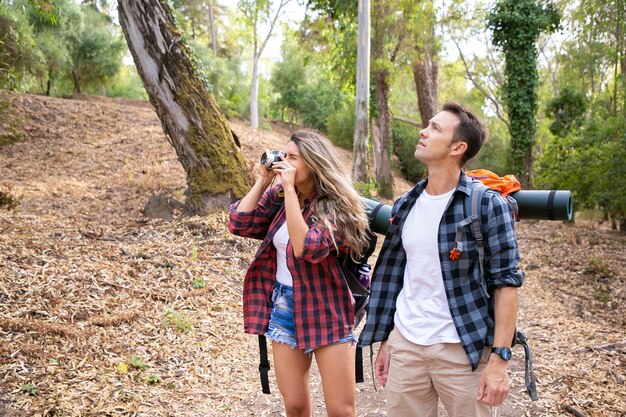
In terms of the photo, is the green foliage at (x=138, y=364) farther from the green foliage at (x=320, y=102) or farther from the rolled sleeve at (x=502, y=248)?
the green foliage at (x=320, y=102)

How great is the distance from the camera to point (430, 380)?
2.28 meters

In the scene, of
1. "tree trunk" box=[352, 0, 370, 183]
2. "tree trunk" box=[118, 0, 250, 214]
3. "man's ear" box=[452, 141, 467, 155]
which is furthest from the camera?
"tree trunk" box=[352, 0, 370, 183]

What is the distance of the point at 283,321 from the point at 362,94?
10.3 m

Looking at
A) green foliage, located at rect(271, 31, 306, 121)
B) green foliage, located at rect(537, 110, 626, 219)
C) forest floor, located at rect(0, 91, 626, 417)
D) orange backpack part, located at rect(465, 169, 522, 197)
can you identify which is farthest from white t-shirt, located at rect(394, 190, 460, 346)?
green foliage, located at rect(271, 31, 306, 121)

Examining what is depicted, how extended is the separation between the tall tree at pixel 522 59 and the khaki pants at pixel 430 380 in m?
14.3

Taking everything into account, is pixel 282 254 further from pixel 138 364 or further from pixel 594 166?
pixel 594 166

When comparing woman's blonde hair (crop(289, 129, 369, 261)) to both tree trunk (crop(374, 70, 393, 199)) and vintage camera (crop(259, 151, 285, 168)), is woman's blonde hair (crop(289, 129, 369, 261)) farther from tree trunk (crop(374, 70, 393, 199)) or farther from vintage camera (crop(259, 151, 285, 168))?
tree trunk (crop(374, 70, 393, 199))

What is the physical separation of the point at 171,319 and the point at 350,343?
9.34ft

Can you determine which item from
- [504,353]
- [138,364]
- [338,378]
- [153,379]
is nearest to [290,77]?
[138,364]

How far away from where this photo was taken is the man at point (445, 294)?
6.89ft

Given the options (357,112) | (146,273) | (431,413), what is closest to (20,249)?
(146,273)

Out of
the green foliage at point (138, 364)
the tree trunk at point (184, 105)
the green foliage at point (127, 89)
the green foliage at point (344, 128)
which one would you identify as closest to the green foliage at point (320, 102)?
the green foliage at point (344, 128)

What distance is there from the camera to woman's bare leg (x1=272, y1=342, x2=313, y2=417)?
262 cm

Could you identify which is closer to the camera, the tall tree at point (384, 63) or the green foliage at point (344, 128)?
the tall tree at point (384, 63)
